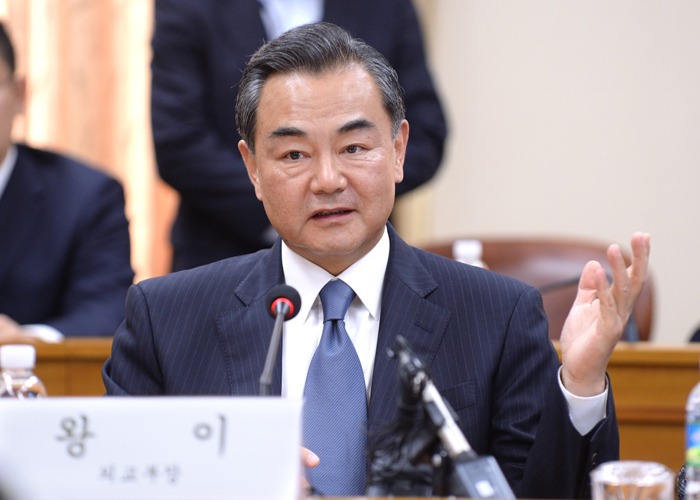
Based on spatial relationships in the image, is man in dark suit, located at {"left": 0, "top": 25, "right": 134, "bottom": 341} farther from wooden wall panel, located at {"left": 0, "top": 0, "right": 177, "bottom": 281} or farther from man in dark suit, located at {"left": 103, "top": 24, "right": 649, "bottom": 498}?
wooden wall panel, located at {"left": 0, "top": 0, "right": 177, "bottom": 281}

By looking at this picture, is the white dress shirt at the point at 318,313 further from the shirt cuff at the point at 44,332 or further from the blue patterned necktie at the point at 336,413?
the shirt cuff at the point at 44,332

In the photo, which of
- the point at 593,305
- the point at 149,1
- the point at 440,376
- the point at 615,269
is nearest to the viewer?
the point at 615,269

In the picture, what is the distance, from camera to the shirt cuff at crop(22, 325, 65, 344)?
2612mm

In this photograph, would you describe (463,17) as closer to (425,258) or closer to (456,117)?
(456,117)

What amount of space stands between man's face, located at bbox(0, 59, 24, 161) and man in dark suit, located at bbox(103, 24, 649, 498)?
1299 millimetres

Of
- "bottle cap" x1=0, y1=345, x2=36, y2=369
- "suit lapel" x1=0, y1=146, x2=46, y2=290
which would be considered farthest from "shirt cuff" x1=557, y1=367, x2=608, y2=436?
"suit lapel" x1=0, y1=146, x2=46, y2=290

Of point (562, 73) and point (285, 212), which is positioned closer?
point (285, 212)

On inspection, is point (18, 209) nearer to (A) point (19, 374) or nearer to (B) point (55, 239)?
(B) point (55, 239)

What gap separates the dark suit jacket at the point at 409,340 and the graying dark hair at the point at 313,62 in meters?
0.29

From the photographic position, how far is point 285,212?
1789 millimetres

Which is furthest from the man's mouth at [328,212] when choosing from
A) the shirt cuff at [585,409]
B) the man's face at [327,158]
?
the shirt cuff at [585,409]

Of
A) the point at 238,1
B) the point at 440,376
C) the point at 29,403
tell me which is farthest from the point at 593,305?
the point at 238,1

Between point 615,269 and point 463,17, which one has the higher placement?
point 463,17

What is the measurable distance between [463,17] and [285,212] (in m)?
2.97
